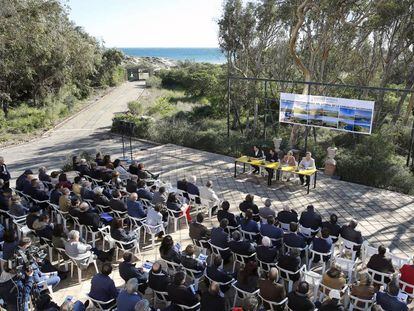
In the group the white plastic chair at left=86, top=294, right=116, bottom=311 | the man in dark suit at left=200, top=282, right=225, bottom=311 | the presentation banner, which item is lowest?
the white plastic chair at left=86, top=294, right=116, bottom=311

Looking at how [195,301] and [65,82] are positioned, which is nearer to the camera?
[195,301]

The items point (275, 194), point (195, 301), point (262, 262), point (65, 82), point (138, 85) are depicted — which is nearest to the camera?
point (195, 301)

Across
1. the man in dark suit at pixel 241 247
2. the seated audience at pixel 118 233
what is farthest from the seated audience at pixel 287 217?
the seated audience at pixel 118 233

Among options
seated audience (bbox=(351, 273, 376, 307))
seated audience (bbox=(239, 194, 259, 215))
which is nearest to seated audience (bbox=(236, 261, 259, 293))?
seated audience (bbox=(351, 273, 376, 307))

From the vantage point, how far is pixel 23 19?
712 inches

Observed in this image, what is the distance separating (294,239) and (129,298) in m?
3.23

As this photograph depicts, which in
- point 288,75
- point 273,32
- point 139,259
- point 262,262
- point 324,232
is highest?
point 273,32

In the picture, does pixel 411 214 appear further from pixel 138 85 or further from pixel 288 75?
pixel 138 85

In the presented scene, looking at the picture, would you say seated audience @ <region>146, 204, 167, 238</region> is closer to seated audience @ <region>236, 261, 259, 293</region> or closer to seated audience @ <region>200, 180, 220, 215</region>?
seated audience @ <region>200, 180, 220, 215</region>

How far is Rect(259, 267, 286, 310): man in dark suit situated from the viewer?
5727 millimetres

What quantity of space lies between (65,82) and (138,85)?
1735 centimetres

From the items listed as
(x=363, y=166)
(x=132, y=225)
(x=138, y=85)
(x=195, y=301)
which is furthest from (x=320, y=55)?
(x=138, y=85)

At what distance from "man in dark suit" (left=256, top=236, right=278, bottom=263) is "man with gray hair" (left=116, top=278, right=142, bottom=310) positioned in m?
2.29

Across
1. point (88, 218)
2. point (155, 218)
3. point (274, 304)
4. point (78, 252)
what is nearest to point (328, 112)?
point (155, 218)
